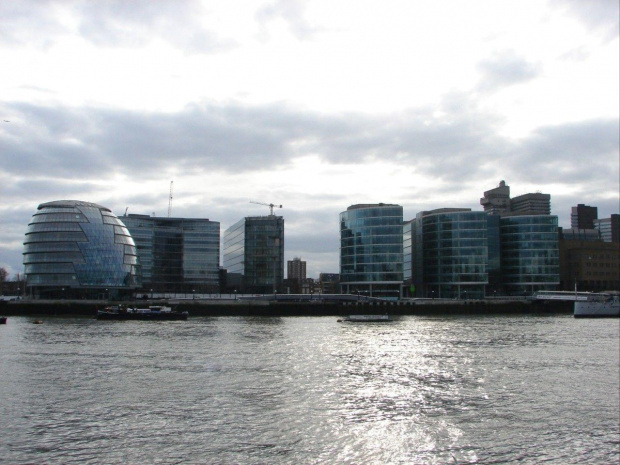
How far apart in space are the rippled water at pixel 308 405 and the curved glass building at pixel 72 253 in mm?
113729

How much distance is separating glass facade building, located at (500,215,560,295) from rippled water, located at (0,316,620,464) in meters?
137

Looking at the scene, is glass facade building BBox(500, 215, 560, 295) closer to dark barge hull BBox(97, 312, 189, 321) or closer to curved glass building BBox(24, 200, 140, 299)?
dark barge hull BBox(97, 312, 189, 321)

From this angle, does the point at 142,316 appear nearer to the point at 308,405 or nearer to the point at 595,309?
the point at 308,405

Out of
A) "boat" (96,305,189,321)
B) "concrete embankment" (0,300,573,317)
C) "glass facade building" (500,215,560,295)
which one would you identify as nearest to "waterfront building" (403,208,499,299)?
"glass facade building" (500,215,560,295)

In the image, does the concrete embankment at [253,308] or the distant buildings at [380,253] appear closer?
the concrete embankment at [253,308]

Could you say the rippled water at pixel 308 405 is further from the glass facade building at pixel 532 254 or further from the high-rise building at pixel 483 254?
the glass facade building at pixel 532 254

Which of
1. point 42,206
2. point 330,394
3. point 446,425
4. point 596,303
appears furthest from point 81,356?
point 42,206

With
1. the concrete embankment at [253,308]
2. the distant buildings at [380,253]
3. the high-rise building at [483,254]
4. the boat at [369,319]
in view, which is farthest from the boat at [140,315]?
the high-rise building at [483,254]

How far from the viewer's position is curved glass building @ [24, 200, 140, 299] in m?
168

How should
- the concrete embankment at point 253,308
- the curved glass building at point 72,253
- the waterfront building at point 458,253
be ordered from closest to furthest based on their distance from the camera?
the concrete embankment at point 253,308, the curved glass building at point 72,253, the waterfront building at point 458,253

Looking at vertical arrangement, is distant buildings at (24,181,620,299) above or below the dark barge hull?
above

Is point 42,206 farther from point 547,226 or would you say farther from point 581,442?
point 581,442

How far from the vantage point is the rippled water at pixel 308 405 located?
26000 millimetres

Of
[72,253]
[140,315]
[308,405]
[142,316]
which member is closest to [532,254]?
[142,316]
